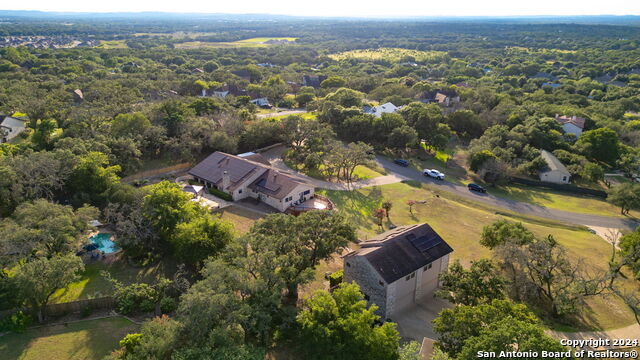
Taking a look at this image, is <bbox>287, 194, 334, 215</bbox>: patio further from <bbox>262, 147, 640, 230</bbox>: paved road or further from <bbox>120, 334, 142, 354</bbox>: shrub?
<bbox>120, 334, 142, 354</bbox>: shrub

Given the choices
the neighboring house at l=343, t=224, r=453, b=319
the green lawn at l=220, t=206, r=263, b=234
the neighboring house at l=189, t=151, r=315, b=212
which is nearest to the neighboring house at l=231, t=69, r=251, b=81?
the neighboring house at l=189, t=151, r=315, b=212

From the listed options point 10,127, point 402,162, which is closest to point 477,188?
point 402,162

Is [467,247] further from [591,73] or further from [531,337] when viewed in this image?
[591,73]

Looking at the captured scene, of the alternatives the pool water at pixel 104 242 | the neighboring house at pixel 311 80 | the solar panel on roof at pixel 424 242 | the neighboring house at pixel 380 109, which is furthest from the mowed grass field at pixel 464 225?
the neighboring house at pixel 311 80

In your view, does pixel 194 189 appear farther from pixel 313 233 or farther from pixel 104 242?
pixel 313 233

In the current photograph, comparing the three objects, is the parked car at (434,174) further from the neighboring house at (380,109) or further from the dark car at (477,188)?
the neighboring house at (380,109)

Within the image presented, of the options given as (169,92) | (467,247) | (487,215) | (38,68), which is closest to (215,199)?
(467,247)

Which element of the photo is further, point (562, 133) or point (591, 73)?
point (591, 73)
